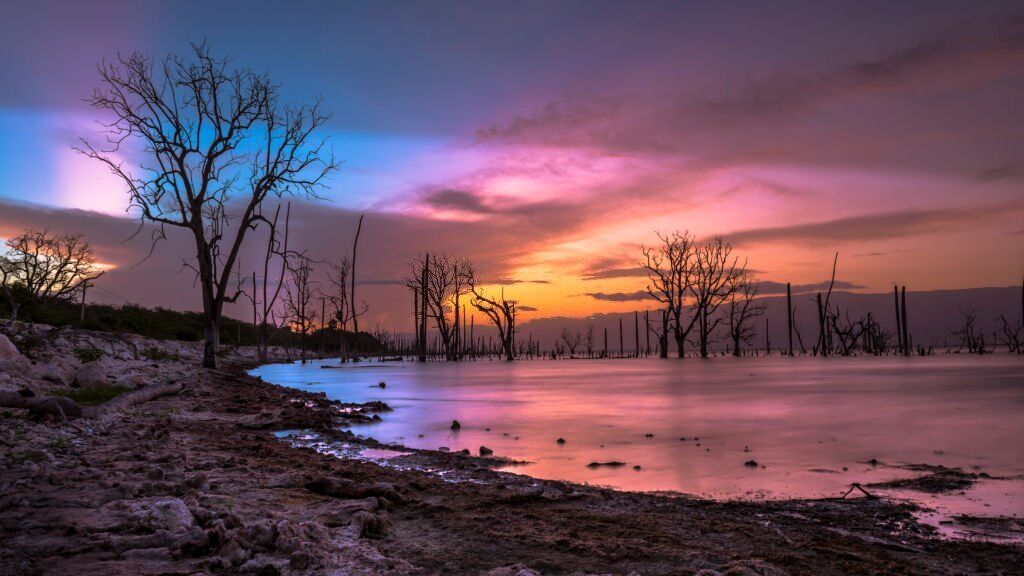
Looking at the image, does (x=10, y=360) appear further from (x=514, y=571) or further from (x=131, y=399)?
(x=514, y=571)

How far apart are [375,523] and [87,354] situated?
12686 mm

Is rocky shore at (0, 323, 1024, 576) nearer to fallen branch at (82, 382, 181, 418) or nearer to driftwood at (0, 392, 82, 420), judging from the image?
driftwood at (0, 392, 82, 420)

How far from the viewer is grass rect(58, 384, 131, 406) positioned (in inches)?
293

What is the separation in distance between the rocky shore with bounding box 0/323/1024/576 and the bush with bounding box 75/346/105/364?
8.08m

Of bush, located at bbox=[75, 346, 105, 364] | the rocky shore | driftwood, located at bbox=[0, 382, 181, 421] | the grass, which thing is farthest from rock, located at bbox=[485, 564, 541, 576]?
bush, located at bbox=[75, 346, 105, 364]

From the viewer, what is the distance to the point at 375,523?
9.61 feet

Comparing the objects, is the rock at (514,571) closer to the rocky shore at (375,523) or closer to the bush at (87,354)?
the rocky shore at (375,523)

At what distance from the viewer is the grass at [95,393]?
24.5ft

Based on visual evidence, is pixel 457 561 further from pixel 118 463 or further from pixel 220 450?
pixel 220 450

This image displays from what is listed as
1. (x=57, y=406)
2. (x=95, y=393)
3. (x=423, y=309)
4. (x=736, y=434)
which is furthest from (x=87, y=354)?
(x=423, y=309)

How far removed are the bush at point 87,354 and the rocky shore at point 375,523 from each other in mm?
8085

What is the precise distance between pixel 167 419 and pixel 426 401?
6588 millimetres

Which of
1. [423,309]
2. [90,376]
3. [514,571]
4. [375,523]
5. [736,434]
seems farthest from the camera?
[423,309]

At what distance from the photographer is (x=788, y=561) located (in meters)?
2.52
